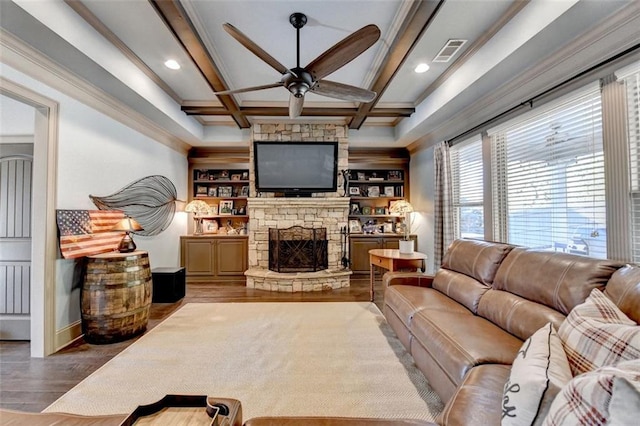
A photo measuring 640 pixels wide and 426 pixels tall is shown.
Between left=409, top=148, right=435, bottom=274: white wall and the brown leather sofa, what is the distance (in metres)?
2.29

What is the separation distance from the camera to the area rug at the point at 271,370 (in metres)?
1.77

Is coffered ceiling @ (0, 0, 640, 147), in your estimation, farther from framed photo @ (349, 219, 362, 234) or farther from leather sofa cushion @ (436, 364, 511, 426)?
framed photo @ (349, 219, 362, 234)

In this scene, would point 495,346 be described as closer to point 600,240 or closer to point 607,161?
point 600,240

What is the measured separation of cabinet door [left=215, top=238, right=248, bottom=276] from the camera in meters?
5.21

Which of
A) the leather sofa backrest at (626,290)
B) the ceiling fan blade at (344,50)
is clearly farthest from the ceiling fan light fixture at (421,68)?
the leather sofa backrest at (626,290)

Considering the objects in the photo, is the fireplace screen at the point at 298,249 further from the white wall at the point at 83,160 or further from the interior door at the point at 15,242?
the interior door at the point at 15,242

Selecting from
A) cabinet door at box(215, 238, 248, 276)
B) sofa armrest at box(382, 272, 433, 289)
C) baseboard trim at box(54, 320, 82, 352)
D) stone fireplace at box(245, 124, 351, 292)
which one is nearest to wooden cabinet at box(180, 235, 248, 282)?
cabinet door at box(215, 238, 248, 276)

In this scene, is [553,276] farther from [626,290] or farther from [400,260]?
[400,260]

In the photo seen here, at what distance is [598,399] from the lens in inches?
23.5

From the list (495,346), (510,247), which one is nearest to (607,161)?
(510,247)

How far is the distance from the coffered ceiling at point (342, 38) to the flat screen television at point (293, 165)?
4.73 ft

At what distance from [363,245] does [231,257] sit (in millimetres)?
2548

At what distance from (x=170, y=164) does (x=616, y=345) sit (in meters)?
5.49

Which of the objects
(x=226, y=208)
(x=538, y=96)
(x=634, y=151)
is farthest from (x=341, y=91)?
(x=226, y=208)
